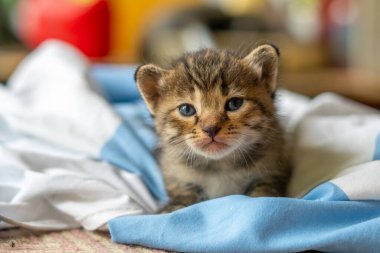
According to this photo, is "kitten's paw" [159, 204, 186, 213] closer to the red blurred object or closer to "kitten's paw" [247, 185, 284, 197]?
"kitten's paw" [247, 185, 284, 197]

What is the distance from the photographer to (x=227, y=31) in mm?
4117

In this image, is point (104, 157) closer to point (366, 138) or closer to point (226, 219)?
point (226, 219)

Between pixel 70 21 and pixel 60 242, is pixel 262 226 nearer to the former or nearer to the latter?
pixel 60 242

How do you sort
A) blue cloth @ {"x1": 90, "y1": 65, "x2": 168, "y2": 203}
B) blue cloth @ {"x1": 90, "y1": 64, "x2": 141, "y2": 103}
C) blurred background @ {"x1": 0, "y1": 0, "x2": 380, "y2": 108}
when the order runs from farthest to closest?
blurred background @ {"x1": 0, "y1": 0, "x2": 380, "y2": 108}, blue cloth @ {"x1": 90, "y1": 64, "x2": 141, "y2": 103}, blue cloth @ {"x1": 90, "y1": 65, "x2": 168, "y2": 203}

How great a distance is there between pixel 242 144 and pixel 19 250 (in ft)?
1.94

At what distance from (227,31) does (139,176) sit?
2.65m

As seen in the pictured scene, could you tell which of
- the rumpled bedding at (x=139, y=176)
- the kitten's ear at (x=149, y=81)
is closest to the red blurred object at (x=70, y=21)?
the rumpled bedding at (x=139, y=176)

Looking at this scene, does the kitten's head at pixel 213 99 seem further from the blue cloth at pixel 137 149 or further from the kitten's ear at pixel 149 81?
the blue cloth at pixel 137 149

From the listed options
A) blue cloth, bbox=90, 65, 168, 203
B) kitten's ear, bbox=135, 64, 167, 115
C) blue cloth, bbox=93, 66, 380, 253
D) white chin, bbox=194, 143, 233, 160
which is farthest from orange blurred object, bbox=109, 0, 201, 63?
blue cloth, bbox=93, 66, 380, 253

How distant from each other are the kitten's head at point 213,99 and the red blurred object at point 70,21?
2.56 m

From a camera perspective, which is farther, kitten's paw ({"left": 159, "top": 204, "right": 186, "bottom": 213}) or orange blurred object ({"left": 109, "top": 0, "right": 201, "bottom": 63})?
orange blurred object ({"left": 109, "top": 0, "right": 201, "bottom": 63})

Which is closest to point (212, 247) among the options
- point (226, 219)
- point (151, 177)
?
point (226, 219)

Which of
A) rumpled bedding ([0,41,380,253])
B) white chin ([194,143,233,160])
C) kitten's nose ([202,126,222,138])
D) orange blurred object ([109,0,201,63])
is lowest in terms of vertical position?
orange blurred object ([109,0,201,63])

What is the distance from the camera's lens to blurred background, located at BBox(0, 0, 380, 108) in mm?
3865
